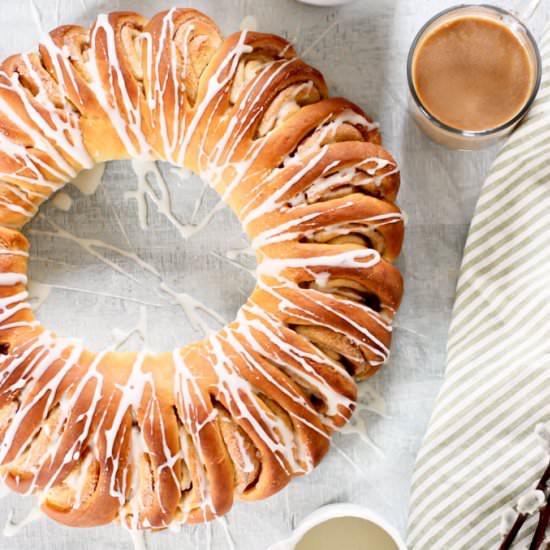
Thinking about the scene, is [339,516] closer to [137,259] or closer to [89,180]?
[137,259]

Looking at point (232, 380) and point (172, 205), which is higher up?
point (172, 205)

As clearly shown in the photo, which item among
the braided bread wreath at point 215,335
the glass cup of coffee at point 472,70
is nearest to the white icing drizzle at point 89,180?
the braided bread wreath at point 215,335

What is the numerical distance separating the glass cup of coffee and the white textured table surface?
0.10 m

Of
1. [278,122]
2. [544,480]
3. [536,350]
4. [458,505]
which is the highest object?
[278,122]

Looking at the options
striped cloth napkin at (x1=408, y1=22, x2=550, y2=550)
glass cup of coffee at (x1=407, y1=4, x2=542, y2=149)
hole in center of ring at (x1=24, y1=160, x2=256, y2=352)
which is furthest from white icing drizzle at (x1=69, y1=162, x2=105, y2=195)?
striped cloth napkin at (x1=408, y1=22, x2=550, y2=550)

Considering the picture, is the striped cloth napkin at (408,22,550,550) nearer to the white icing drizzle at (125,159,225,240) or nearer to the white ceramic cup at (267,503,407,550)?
the white ceramic cup at (267,503,407,550)

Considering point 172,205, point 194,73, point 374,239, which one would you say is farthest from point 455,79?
point 172,205

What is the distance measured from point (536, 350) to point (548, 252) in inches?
6.8

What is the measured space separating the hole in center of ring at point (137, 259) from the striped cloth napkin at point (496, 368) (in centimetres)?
42

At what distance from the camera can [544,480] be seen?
1.47 metres

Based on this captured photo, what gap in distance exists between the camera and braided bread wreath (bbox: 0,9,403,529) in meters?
1.46

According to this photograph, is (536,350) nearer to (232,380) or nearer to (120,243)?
(232,380)

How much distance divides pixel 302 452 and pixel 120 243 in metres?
0.51

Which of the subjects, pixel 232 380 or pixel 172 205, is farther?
pixel 172 205
